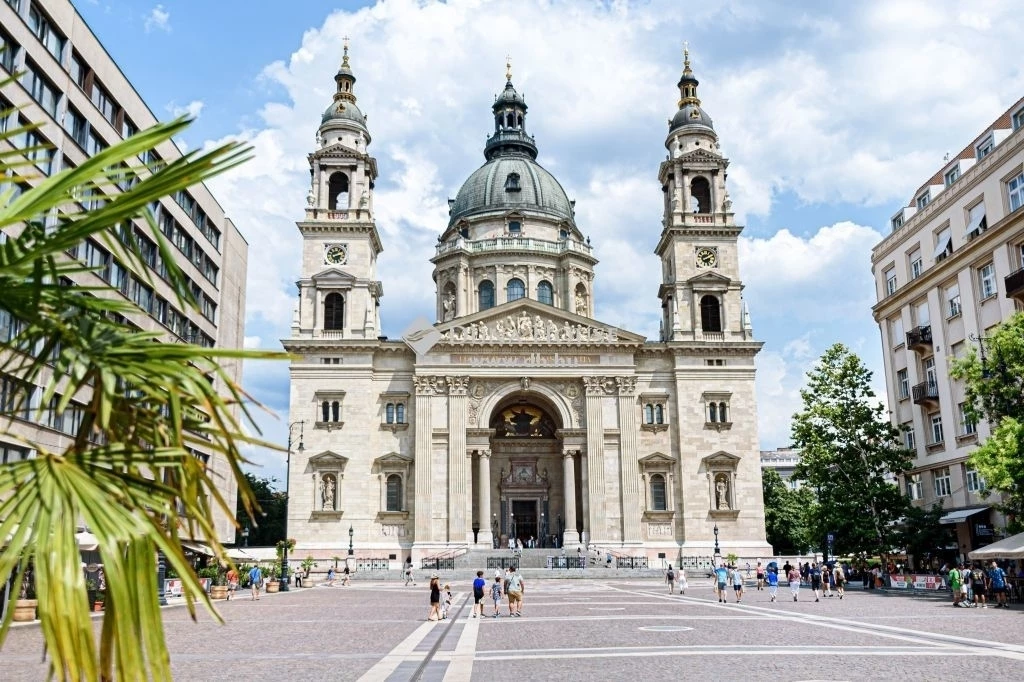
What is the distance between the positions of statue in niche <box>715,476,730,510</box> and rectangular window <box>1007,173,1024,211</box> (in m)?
27.1

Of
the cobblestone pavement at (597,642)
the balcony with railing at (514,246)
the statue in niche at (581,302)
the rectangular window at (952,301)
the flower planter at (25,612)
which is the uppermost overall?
the balcony with railing at (514,246)

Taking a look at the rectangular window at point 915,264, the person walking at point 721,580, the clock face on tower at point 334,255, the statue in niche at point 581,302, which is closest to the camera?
the person walking at point 721,580

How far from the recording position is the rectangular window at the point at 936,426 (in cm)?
4691

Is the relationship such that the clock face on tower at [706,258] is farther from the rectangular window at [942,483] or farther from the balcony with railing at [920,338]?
the rectangular window at [942,483]

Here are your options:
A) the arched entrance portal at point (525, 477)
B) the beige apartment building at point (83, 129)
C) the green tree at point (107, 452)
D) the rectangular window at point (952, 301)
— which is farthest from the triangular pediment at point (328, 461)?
the green tree at point (107, 452)

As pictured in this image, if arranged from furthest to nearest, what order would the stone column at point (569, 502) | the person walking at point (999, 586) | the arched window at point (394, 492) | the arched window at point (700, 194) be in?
the arched window at point (700, 194) < the arched window at point (394, 492) < the stone column at point (569, 502) < the person walking at point (999, 586)

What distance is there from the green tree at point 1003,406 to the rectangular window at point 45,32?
36236 millimetres

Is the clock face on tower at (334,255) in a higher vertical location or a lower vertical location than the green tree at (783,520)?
higher

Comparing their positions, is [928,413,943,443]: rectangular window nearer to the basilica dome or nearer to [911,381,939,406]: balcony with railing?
[911,381,939,406]: balcony with railing

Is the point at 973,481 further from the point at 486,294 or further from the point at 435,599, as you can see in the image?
the point at 486,294

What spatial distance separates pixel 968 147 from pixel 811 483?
19.1 meters

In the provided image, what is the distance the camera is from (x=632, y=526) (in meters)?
58.8

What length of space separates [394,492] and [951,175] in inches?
1474

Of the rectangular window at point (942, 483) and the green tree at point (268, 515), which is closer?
the rectangular window at point (942, 483)
